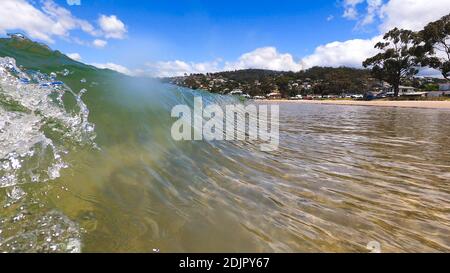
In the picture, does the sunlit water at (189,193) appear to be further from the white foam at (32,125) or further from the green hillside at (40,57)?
the green hillside at (40,57)

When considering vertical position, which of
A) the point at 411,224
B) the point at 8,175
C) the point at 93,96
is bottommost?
the point at 411,224

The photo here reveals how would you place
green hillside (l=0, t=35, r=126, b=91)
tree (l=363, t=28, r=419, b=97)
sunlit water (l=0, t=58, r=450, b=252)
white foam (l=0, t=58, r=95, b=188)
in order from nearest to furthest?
sunlit water (l=0, t=58, r=450, b=252) → white foam (l=0, t=58, r=95, b=188) → green hillside (l=0, t=35, r=126, b=91) → tree (l=363, t=28, r=419, b=97)

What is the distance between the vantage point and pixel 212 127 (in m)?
9.81

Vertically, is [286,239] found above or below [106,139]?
below

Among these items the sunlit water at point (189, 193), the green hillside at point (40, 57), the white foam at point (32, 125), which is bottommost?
the sunlit water at point (189, 193)

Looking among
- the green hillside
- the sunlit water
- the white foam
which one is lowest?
the sunlit water

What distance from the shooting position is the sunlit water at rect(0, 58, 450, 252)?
115 inches

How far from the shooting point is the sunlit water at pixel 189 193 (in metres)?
2.93

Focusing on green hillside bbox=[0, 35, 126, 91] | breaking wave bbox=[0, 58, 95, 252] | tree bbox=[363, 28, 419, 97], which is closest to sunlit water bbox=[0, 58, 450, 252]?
breaking wave bbox=[0, 58, 95, 252]

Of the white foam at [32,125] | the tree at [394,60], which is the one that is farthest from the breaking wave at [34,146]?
the tree at [394,60]

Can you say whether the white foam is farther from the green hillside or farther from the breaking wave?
the green hillside
